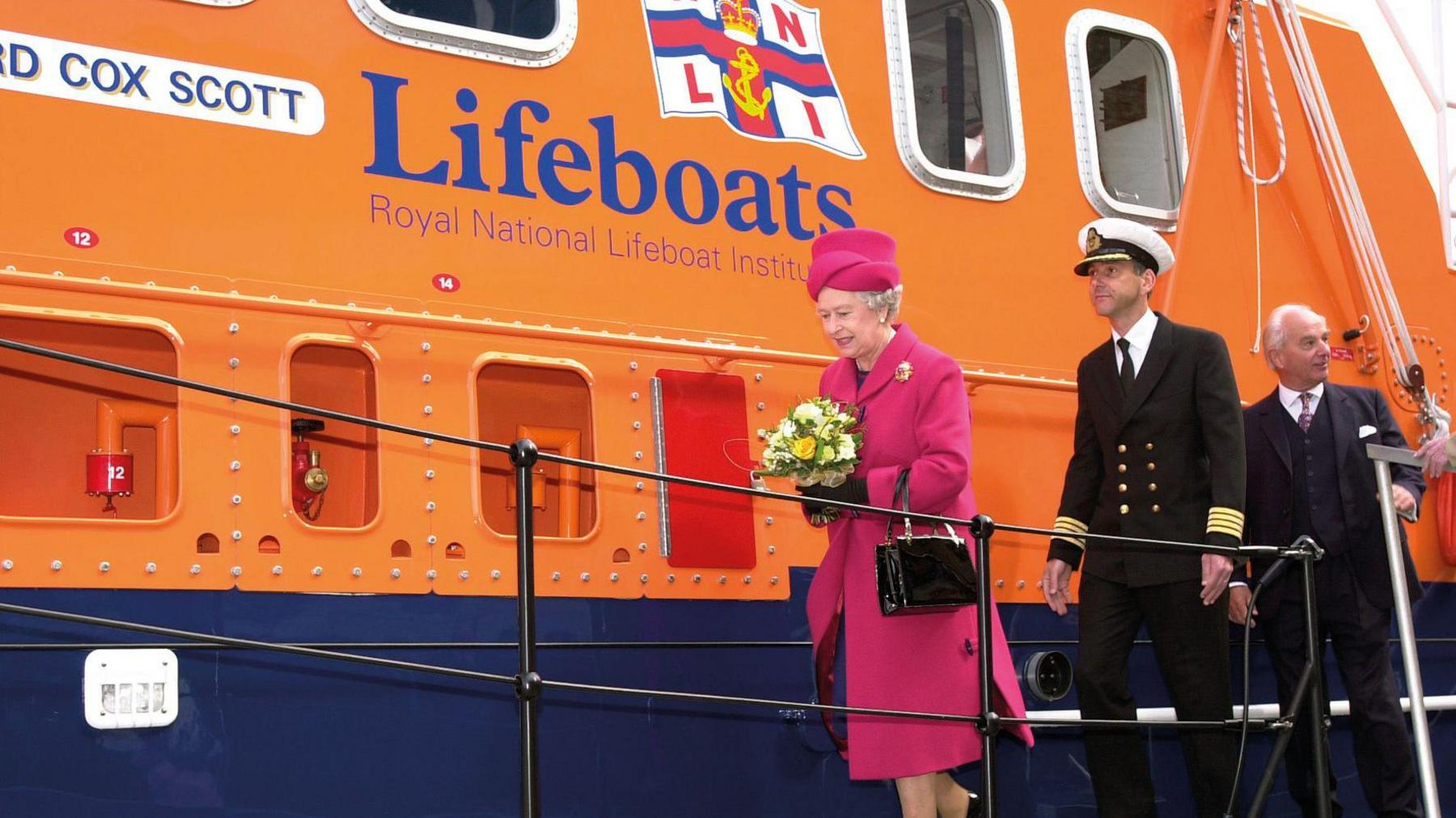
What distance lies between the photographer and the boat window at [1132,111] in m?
5.64

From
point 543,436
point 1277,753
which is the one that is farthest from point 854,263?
point 1277,753

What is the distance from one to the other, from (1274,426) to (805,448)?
2.22 m

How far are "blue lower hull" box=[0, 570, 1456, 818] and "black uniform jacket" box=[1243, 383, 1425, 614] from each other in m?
1.22

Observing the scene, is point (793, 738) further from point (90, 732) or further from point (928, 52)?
point (928, 52)

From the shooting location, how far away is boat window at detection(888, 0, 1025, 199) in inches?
200

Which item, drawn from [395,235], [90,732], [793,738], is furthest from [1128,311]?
[90,732]

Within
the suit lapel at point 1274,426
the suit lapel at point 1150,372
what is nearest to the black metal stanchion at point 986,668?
the suit lapel at point 1150,372

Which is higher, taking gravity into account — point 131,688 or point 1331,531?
point 1331,531

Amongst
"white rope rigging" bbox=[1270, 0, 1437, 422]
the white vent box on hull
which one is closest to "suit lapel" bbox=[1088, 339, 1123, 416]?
"white rope rigging" bbox=[1270, 0, 1437, 422]

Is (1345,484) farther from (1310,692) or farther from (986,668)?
(986,668)

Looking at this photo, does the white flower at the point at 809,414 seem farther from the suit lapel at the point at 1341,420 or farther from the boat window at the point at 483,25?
the suit lapel at the point at 1341,420

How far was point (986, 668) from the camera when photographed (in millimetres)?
3652

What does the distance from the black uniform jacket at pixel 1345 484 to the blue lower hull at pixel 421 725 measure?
122 centimetres

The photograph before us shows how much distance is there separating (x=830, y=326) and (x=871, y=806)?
1.41m
